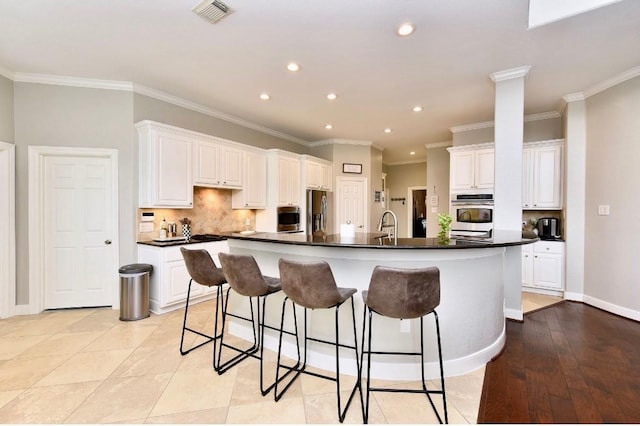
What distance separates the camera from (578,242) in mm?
4215

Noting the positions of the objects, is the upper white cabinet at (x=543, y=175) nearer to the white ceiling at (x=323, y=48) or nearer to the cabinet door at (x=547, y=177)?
the cabinet door at (x=547, y=177)

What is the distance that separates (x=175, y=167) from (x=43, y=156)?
1.52 meters

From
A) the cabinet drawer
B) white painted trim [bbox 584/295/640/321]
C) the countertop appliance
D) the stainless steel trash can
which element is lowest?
white painted trim [bbox 584/295/640/321]

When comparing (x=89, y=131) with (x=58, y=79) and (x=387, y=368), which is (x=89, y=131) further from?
(x=387, y=368)

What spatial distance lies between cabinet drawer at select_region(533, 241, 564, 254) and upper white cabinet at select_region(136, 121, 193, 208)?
5313 millimetres

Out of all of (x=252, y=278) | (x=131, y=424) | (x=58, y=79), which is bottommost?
(x=131, y=424)

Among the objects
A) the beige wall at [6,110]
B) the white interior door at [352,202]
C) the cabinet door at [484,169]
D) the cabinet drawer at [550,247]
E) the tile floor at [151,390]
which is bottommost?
the tile floor at [151,390]

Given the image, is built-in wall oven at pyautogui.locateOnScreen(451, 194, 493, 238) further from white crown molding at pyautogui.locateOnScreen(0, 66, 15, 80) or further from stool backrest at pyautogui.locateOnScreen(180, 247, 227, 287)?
white crown molding at pyautogui.locateOnScreen(0, 66, 15, 80)

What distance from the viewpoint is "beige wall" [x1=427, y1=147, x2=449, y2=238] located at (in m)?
6.82

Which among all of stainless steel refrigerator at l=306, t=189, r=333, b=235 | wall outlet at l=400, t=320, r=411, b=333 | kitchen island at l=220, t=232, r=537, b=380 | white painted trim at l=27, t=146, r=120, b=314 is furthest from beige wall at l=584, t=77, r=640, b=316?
white painted trim at l=27, t=146, r=120, b=314

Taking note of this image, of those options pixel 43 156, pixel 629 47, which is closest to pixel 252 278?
pixel 43 156

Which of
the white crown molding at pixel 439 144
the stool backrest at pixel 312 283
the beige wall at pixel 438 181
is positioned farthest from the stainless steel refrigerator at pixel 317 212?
the stool backrest at pixel 312 283

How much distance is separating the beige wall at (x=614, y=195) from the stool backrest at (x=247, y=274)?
170 inches

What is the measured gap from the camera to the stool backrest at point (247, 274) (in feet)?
7.32
